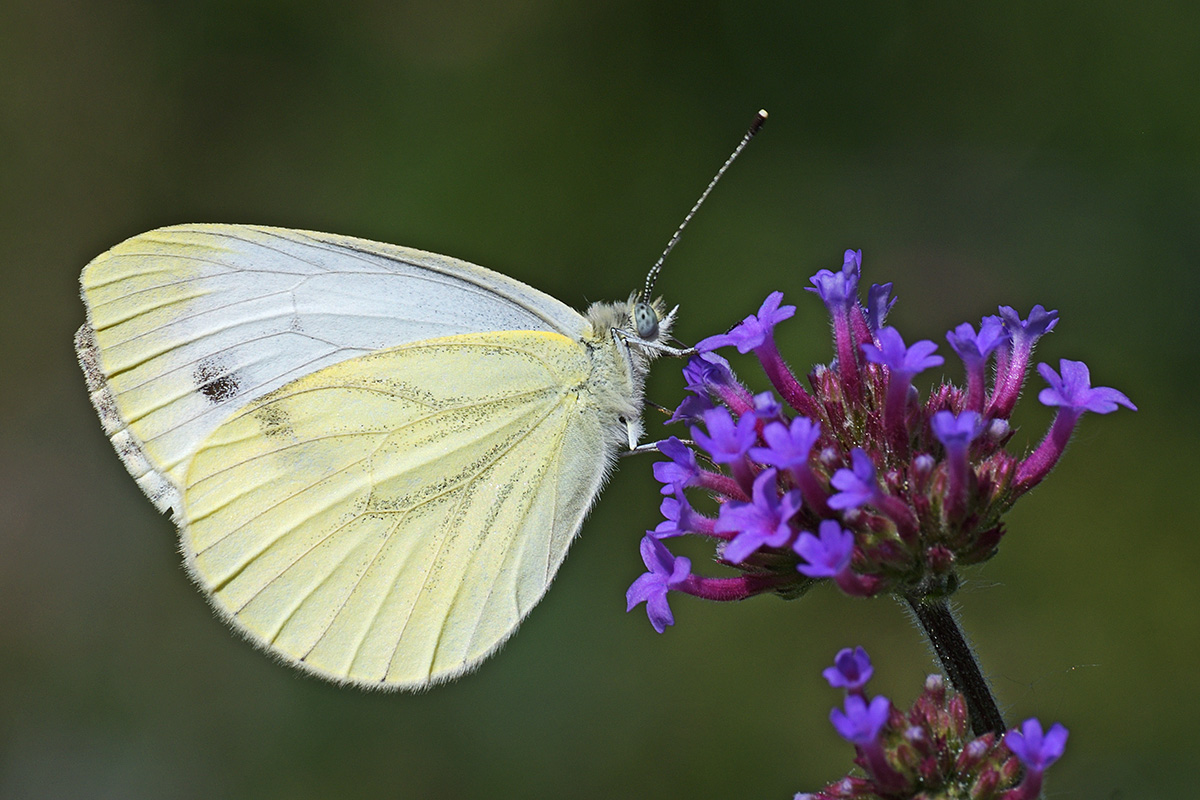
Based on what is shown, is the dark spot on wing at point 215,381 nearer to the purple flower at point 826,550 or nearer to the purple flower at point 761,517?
the purple flower at point 761,517

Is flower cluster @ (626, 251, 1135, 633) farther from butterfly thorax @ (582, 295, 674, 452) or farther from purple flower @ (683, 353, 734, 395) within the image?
butterfly thorax @ (582, 295, 674, 452)

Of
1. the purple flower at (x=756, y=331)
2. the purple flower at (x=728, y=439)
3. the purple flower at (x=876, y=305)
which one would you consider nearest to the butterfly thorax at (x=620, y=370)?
the purple flower at (x=756, y=331)

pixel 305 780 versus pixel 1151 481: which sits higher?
pixel 1151 481

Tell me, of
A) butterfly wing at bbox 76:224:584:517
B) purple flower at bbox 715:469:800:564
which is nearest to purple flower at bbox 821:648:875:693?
purple flower at bbox 715:469:800:564

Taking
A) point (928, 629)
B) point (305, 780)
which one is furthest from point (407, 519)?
point (305, 780)

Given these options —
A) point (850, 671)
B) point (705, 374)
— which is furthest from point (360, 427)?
point (850, 671)

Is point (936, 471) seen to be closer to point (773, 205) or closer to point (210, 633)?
point (773, 205)
